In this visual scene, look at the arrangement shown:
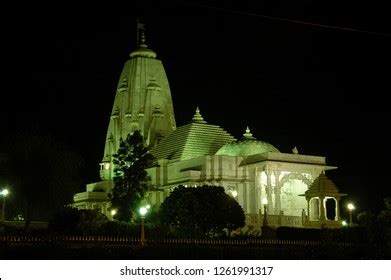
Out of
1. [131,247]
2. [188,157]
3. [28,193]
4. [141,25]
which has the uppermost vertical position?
[141,25]

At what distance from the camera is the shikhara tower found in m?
82.0

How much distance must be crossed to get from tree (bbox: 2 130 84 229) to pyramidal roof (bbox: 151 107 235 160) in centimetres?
1743

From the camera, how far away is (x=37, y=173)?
5481 cm

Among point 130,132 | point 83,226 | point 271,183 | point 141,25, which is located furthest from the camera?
point 141,25

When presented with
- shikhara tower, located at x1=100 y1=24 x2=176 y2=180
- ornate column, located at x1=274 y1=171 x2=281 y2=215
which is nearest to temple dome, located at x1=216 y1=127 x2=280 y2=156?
ornate column, located at x1=274 y1=171 x2=281 y2=215

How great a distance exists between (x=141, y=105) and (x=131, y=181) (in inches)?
733

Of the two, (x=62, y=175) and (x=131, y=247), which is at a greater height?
(x=62, y=175)

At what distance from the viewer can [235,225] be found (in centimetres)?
4800

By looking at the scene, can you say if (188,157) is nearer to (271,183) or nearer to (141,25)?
(271,183)

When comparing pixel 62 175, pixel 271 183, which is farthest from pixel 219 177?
pixel 62 175

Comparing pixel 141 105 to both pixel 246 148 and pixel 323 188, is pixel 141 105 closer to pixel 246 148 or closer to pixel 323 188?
pixel 246 148

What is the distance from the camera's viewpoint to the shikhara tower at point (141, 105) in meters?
82.0

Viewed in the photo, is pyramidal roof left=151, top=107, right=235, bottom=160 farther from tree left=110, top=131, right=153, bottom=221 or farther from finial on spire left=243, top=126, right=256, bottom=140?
tree left=110, top=131, right=153, bottom=221

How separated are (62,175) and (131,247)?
25995 millimetres
